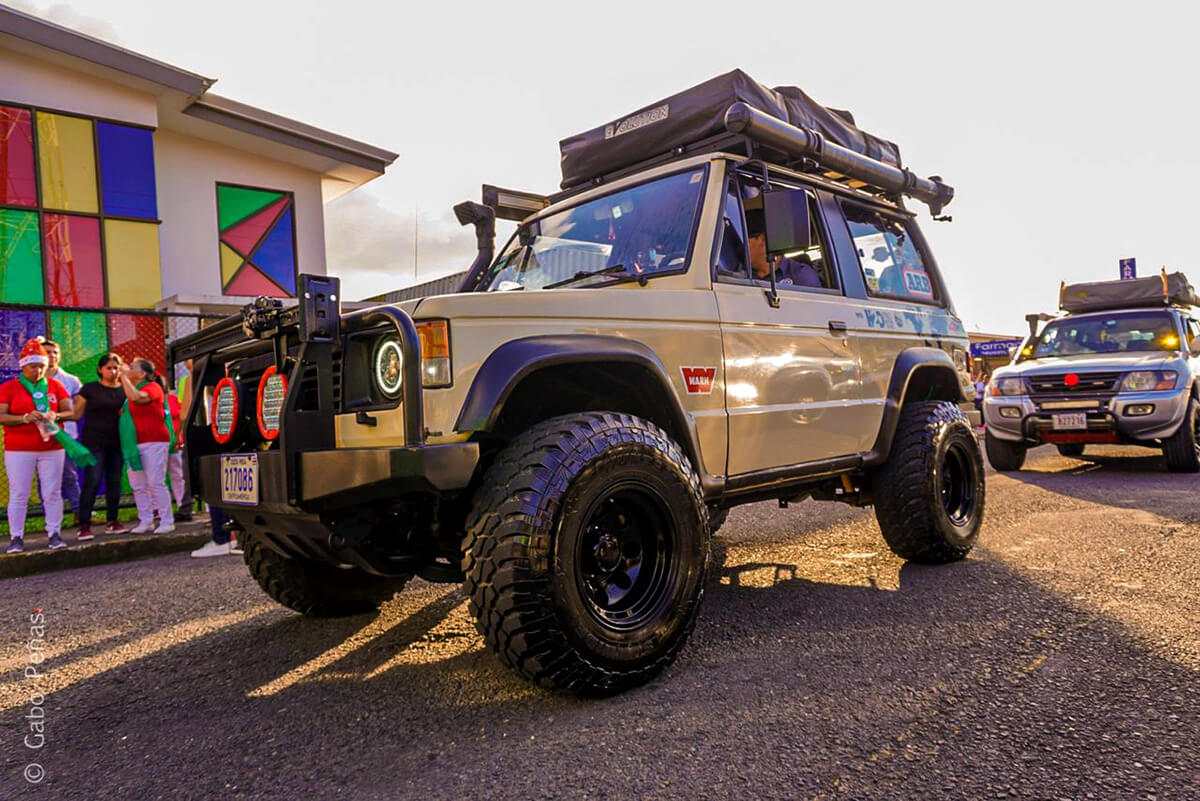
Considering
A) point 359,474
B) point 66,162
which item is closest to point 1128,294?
point 359,474

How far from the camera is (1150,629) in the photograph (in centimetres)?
297

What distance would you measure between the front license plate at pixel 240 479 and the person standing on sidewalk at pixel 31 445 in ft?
14.9

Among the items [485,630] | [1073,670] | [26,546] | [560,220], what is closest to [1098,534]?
[1073,670]

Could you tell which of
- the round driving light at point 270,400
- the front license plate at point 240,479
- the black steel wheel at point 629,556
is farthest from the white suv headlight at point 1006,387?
the front license plate at point 240,479

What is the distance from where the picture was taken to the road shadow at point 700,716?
78.1 inches

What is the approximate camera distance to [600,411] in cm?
302

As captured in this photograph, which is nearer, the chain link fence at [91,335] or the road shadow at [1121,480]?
the road shadow at [1121,480]

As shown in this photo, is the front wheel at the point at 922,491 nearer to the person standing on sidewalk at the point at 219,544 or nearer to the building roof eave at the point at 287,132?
the person standing on sidewalk at the point at 219,544

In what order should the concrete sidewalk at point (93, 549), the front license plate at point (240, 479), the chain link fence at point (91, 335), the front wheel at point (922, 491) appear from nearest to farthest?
the front license plate at point (240, 479), the front wheel at point (922, 491), the concrete sidewalk at point (93, 549), the chain link fence at point (91, 335)

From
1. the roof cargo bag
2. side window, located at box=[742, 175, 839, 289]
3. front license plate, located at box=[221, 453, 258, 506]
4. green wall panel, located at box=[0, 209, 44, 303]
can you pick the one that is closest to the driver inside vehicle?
side window, located at box=[742, 175, 839, 289]

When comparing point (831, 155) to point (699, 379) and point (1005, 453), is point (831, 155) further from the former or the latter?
point (1005, 453)

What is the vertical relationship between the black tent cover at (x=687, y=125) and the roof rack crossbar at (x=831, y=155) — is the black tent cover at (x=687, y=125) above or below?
above

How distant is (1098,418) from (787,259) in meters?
6.24

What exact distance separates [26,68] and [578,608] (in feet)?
38.8
